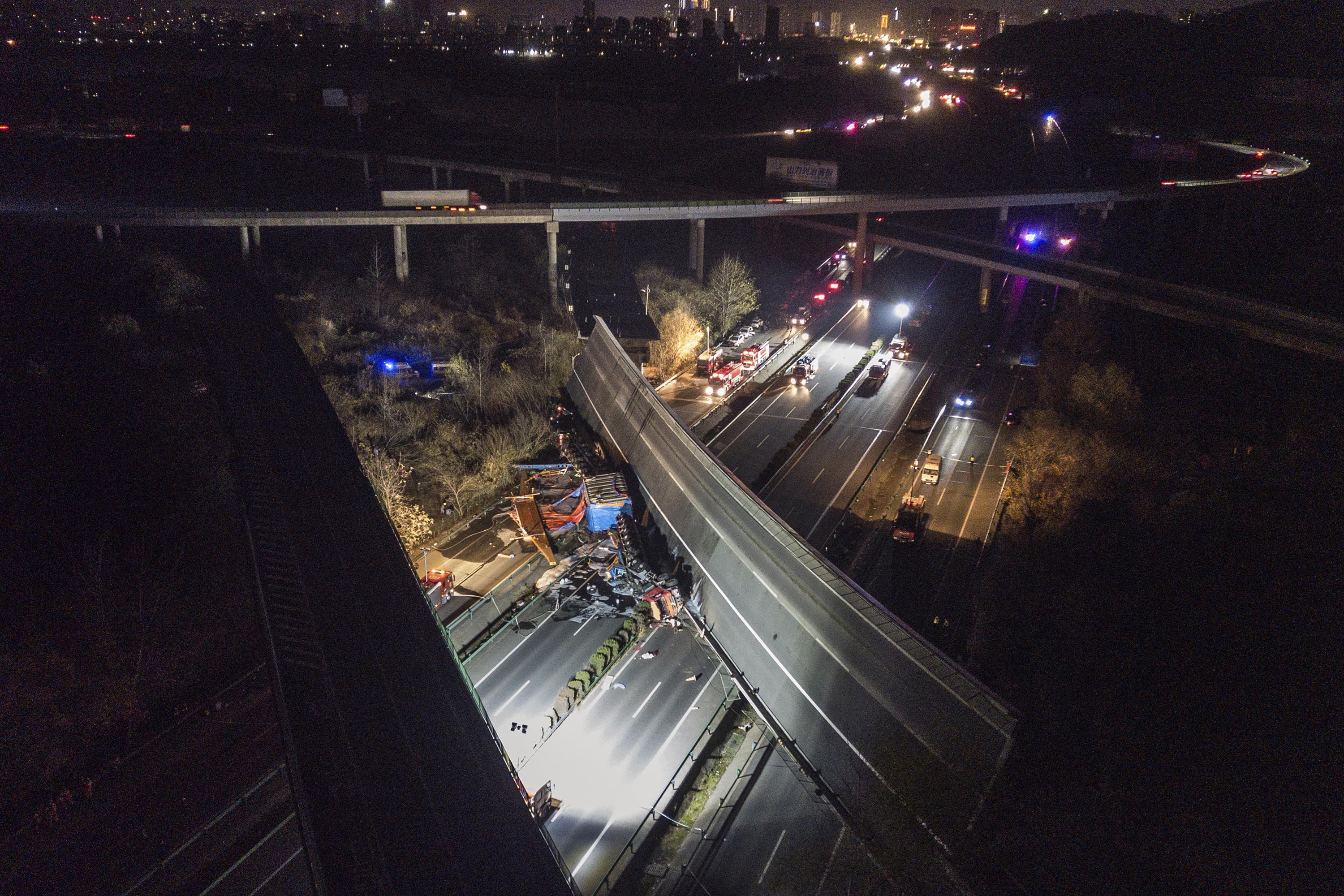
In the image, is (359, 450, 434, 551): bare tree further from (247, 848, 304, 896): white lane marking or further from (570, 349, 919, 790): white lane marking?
(247, 848, 304, 896): white lane marking

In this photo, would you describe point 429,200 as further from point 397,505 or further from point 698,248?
point 397,505

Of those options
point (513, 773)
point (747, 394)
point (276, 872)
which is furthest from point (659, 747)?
point (747, 394)

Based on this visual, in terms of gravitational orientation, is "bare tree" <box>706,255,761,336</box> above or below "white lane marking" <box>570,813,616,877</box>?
above

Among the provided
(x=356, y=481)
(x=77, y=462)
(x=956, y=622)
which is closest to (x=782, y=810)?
(x=956, y=622)

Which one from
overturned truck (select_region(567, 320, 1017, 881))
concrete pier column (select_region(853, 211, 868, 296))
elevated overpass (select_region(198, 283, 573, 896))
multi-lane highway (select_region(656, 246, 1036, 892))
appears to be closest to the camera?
elevated overpass (select_region(198, 283, 573, 896))

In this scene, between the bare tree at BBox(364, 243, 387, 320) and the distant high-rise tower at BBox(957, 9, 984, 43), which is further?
the distant high-rise tower at BBox(957, 9, 984, 43)

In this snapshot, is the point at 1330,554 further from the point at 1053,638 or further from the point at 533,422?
the point at 533,422

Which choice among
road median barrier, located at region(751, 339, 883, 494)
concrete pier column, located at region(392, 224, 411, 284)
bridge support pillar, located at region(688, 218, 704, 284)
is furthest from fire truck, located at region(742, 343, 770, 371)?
concrete pier column, located at region(392, 224, 411, 284)

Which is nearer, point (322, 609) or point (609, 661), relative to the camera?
→ point (322, 609)
